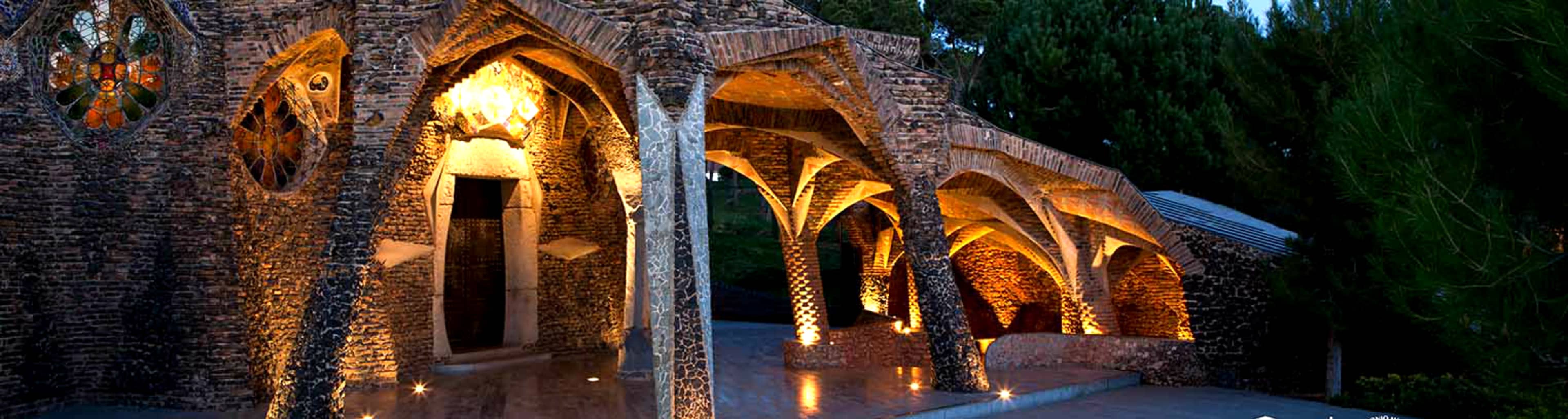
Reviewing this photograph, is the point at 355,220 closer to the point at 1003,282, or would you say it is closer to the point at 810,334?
the point at 810,334

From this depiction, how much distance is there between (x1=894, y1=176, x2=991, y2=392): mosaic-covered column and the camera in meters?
12.2

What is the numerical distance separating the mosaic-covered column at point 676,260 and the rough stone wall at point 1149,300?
974 cm

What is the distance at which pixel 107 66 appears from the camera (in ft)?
38.0

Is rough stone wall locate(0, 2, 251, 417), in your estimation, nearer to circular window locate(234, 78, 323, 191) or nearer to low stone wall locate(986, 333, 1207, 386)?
circular window locate(234, 78, 323, 191)

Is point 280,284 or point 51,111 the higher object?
point 51,111

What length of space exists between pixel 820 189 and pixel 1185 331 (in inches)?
216

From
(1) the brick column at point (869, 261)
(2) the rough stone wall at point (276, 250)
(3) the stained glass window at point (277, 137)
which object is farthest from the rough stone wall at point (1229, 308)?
(3) the stained glass window at point (277, 137)

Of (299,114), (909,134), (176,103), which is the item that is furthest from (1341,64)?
(176,103)

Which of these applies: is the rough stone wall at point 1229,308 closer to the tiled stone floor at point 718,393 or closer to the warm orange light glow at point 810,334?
the tiled stone floor at point 718,393

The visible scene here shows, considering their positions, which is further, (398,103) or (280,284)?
(280,284)

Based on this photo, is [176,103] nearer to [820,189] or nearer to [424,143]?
[424,143]

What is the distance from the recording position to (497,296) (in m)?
16.6

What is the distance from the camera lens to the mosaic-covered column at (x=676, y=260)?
30.8 ft

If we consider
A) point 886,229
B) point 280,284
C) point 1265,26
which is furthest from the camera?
point 886,229
